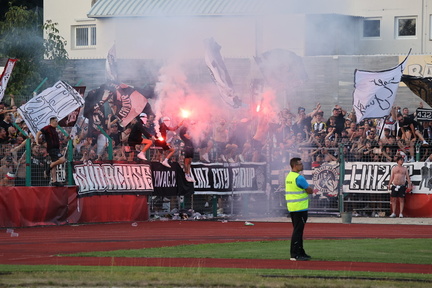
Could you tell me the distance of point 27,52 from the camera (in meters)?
36.8

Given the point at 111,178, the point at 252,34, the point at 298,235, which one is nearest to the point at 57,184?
the point at 111,178

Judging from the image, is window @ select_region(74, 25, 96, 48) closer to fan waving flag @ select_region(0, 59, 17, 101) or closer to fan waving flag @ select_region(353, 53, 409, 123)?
fan waving flag @ select_region(353, 53, 409, 123)

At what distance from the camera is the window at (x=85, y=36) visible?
180ft

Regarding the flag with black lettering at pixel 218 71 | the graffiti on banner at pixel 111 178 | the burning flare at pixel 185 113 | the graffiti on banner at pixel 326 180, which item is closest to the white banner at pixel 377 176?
the graffiti on banner at pixel 326 180

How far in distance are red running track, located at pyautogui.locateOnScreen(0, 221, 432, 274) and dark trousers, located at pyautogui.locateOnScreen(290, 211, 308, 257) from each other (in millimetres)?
286

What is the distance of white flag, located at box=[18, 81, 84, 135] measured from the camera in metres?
24.5

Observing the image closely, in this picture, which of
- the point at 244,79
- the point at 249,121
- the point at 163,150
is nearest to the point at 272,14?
the point at 244,79

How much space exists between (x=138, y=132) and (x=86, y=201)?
270 centimetres

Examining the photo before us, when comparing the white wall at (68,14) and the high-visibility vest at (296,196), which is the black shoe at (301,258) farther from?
the white wall at (68,14)

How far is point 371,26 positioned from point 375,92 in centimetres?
2278

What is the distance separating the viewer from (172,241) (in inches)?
819

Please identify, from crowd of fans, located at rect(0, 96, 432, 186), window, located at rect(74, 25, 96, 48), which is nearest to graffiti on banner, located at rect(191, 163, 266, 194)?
crowd of fans, located at rect(0, 96, 432, 186)

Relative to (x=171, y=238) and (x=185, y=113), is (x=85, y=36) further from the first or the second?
(x=171, y=238)

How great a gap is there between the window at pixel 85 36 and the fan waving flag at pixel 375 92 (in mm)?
26983
